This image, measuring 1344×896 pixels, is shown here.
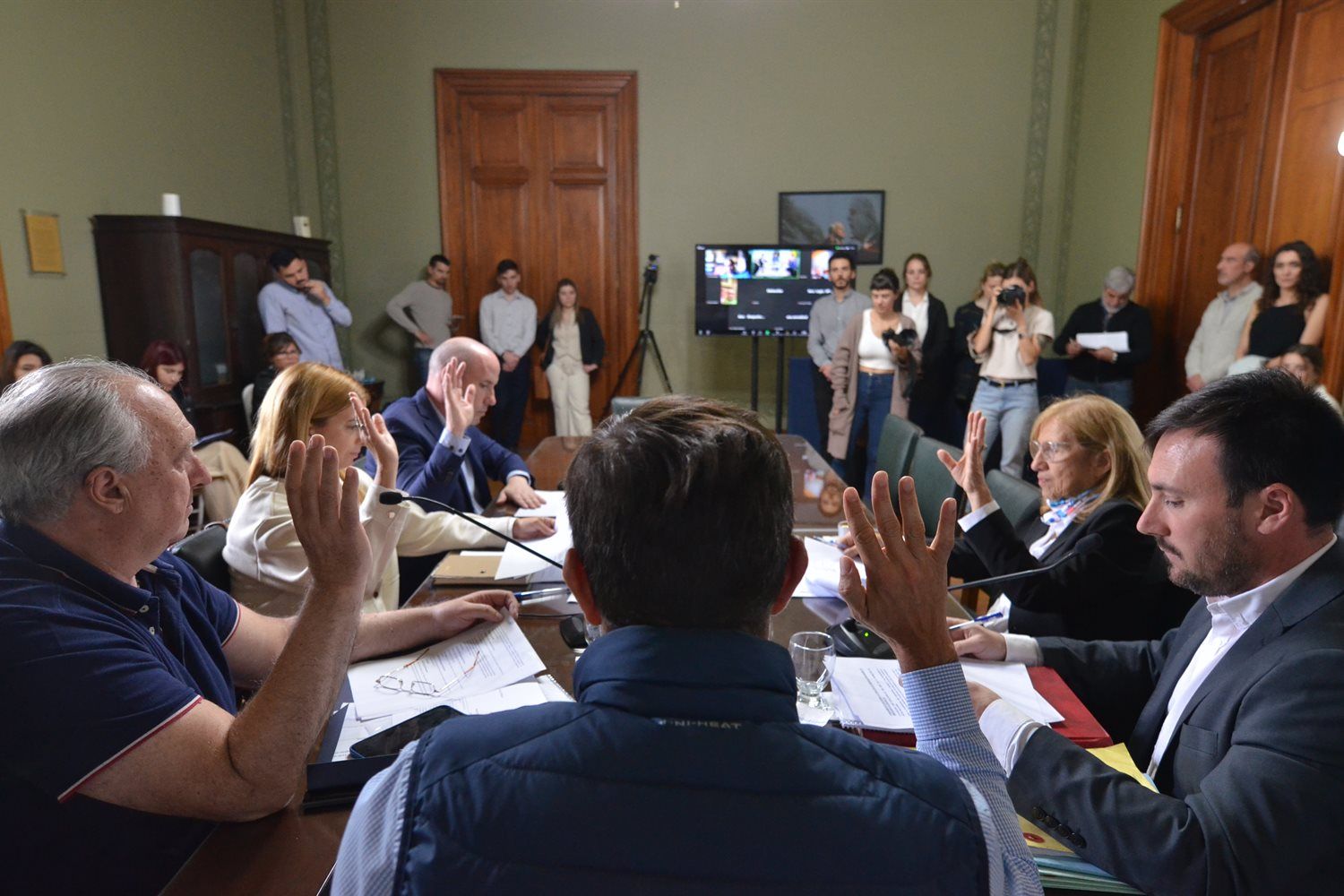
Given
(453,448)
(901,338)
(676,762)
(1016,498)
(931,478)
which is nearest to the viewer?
(676,762)

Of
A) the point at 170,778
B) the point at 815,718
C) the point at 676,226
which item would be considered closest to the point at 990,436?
the point at 676,226

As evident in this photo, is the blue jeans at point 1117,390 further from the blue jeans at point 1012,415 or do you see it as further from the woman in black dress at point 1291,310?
the woman in black dress at point 1291,310

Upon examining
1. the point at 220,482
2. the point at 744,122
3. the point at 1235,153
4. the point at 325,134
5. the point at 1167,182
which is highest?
the point at 744,122

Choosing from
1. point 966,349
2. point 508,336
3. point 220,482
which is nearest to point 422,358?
point 508,336

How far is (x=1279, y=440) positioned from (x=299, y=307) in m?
5.31

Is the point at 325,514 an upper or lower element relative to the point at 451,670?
upper

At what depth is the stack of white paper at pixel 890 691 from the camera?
121cm

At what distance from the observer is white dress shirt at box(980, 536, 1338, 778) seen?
1.06 meters

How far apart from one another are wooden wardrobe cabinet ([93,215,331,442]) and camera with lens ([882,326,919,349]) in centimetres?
380

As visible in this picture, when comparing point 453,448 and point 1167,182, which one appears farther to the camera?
point 1167,182

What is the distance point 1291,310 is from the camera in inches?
157

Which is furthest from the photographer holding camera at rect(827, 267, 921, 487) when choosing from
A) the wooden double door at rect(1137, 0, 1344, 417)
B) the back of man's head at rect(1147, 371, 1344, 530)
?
the back of man's head at rect(1147, 371, 1344, 530)

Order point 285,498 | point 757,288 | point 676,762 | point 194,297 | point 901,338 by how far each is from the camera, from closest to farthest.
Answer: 1. point 676,762
2. point 285,498
3. point 194,297
4. point 901,338
5. point 757,288

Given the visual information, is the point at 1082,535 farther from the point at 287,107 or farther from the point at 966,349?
the point at 287,107
